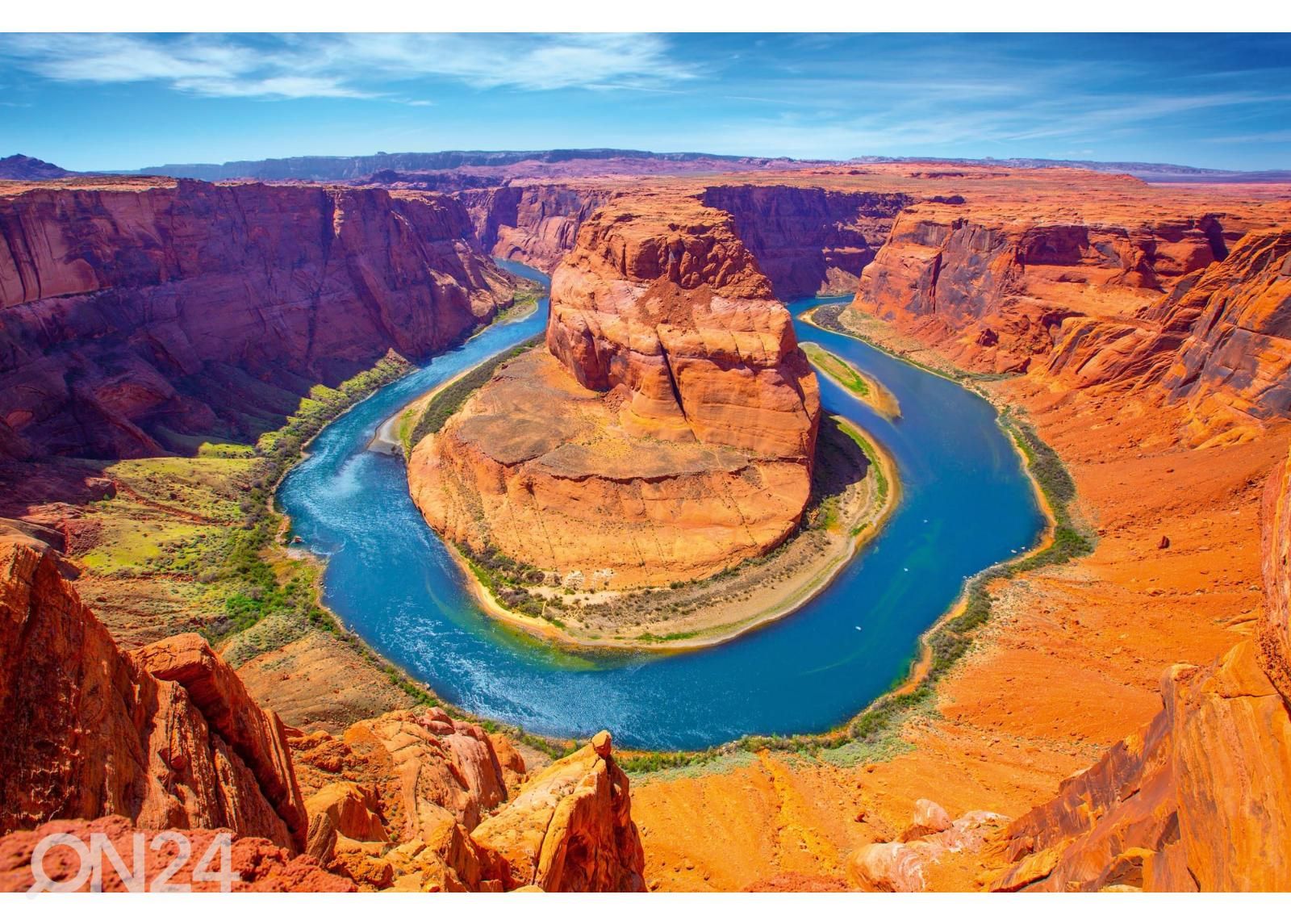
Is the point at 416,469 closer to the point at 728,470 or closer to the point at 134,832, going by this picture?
the point at 728,470

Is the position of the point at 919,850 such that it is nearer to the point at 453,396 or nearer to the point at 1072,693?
the point at 1072,693

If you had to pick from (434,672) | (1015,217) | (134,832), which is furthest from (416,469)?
(1015,217)

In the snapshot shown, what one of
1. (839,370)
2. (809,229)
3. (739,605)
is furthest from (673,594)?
(809,229)

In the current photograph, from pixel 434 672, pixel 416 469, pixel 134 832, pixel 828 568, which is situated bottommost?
pixel 434 672

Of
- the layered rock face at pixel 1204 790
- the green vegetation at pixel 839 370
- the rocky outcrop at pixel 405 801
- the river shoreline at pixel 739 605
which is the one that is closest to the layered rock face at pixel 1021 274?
the green vegetation at pixel 839 370

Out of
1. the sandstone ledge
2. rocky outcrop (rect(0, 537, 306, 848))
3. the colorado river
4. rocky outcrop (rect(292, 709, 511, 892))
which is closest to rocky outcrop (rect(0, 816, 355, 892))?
rocky outcrop (rect(0, 537, 306, 848))

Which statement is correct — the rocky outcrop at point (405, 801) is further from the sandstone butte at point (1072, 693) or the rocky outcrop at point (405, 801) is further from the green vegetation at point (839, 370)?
the green vegetation at point (839, 370)

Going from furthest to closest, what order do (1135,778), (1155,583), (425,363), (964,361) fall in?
(425,363) → (964,361) → (1155,583) → (1135,778)

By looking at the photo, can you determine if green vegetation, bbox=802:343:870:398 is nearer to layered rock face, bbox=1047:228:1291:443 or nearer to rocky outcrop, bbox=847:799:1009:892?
layered rock face, bbox=1047:228:1291:443
